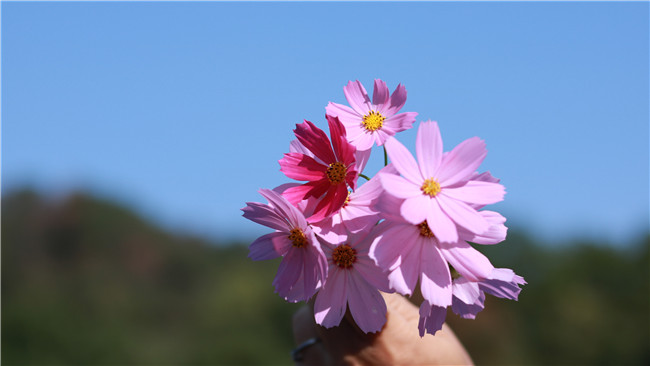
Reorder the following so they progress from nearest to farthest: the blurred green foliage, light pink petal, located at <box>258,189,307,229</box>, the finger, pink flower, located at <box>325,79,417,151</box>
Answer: light pink petal, located at <box>258,189,307,229</box>
pink flower, located at <box>325,79,417,151</box>
the finger
the blurred green foliage

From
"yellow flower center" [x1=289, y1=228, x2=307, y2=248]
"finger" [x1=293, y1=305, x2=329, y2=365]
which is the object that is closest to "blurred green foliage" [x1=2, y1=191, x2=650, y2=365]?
"finger" [x1=293, y1=305, x2=329, y2=365]

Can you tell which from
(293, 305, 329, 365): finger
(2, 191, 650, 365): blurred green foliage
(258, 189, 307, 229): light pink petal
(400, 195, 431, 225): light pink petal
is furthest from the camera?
(2, 191, 650, 365): blurred green foliage

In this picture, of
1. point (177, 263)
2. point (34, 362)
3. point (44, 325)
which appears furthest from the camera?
point (177, 263)

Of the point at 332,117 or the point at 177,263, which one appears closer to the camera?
the point at 332,117

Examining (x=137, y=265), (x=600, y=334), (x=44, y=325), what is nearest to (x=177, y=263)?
(x=137, y=265)

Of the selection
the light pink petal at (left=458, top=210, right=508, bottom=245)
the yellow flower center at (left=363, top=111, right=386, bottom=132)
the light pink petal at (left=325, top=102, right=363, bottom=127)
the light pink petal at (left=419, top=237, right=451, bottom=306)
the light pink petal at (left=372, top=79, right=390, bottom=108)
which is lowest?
the light pink petal at (left=419, top=237, right=451, bottom=306)

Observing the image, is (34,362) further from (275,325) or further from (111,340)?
(275,325)

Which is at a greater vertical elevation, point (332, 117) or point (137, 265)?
point (332, 117)

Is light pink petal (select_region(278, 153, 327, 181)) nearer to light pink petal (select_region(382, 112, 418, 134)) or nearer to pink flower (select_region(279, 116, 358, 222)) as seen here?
pink flower (select_region(279, 116, 358, 222))
